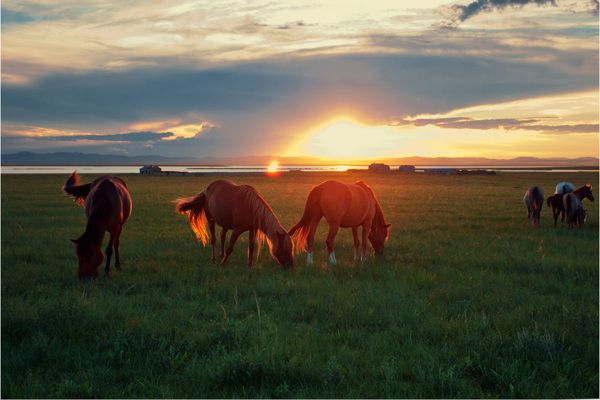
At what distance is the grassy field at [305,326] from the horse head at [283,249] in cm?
34

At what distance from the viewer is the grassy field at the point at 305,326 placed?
449cm

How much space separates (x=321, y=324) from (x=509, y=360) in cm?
273

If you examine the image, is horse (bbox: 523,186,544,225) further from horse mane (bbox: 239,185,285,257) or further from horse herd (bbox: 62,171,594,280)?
horse mane (bbox: 239,185,285,257)

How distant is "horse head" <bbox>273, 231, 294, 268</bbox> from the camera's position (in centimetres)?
962

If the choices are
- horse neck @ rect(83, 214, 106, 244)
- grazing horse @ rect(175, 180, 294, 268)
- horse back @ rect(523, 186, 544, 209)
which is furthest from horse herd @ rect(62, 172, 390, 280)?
horse back @ rect(523, 186, 544, 209)

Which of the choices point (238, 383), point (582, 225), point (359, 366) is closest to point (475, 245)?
point (582, 225)

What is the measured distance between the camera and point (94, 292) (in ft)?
24.8

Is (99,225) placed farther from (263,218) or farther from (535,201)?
(535,201)

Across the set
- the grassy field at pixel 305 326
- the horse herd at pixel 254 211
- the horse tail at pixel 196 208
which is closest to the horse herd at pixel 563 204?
the grassy field at pixel 305 326

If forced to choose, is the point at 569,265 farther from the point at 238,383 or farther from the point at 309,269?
the point at 238,383

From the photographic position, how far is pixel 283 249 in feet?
31.7

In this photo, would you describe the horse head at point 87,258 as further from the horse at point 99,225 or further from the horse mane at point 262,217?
the horse mane at point 262,217

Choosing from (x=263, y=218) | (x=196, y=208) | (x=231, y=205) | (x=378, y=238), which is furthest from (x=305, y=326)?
(x=196, y=208)

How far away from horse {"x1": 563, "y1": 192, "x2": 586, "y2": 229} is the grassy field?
548 centimetres
